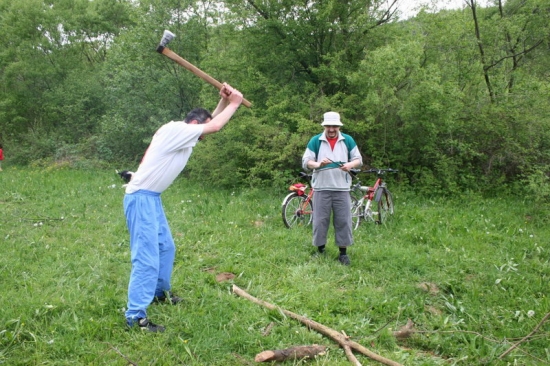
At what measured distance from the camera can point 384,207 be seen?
24.5 feet

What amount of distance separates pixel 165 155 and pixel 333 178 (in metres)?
2.47

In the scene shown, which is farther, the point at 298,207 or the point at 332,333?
the point at 298,207

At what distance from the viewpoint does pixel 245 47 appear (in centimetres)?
1120

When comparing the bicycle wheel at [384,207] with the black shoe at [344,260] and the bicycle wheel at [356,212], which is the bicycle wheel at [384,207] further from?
the black shoe at [344,260]

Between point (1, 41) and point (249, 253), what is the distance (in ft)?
65.9

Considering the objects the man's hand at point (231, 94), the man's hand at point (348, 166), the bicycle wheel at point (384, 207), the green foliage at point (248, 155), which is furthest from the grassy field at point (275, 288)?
A: the man's hand at point (231, 94)

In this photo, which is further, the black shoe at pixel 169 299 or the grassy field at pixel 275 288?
the black shoe at pixel 169 299

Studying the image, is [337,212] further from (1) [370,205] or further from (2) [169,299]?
(2) [169,299]

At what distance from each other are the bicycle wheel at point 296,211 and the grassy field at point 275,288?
0.67ft

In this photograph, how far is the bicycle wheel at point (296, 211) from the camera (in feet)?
22.7

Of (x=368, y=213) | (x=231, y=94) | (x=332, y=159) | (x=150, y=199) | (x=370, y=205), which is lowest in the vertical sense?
(x=368, y=213)

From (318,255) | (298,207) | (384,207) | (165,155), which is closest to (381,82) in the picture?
(384,207)

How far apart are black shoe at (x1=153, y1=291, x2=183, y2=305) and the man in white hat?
2.11 m

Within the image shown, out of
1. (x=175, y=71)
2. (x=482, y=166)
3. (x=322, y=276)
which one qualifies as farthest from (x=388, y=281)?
(x=175, y=71)
